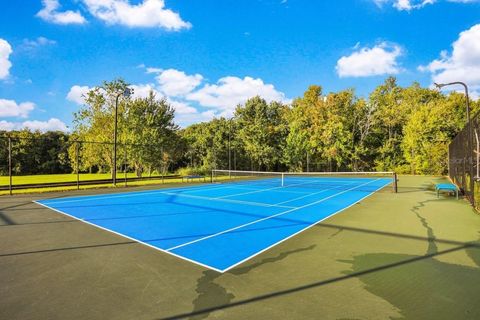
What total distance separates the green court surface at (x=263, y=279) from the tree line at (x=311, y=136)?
95.8 feet

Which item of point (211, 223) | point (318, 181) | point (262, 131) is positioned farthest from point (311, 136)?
point (211, 223)

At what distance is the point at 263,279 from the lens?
478 centimetres

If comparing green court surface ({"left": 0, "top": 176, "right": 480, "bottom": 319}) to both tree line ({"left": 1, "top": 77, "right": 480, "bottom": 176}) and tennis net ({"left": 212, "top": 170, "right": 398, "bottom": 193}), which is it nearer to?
tennis net ({"left": 212, "top": 170, "right": 398, "bottom": 193})

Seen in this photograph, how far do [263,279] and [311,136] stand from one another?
42.2 metres

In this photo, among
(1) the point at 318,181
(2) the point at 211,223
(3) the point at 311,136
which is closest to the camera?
(2) the point at 211,223

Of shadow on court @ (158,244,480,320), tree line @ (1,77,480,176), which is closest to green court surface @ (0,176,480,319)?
shadow on court @ (158,244,480,320)

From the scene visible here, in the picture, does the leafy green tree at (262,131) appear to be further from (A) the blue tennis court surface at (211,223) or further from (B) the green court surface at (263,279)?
(B) the green court surface at (263,279)

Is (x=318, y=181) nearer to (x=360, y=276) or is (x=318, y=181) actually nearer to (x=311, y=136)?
(x=311, y=136)

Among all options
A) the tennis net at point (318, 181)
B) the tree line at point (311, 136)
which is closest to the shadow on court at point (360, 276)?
the tennis net at point (318, 181)

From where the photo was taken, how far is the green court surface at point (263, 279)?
3766 millimetres

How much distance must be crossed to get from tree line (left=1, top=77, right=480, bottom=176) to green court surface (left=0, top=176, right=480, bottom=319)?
29.2m

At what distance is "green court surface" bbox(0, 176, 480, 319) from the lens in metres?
3.77

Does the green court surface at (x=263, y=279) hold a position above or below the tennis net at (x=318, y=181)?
above

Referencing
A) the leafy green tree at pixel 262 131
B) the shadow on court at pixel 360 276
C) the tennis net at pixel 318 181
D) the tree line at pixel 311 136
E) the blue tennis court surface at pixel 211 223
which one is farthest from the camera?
the leafy green tree at pixel 262 131
